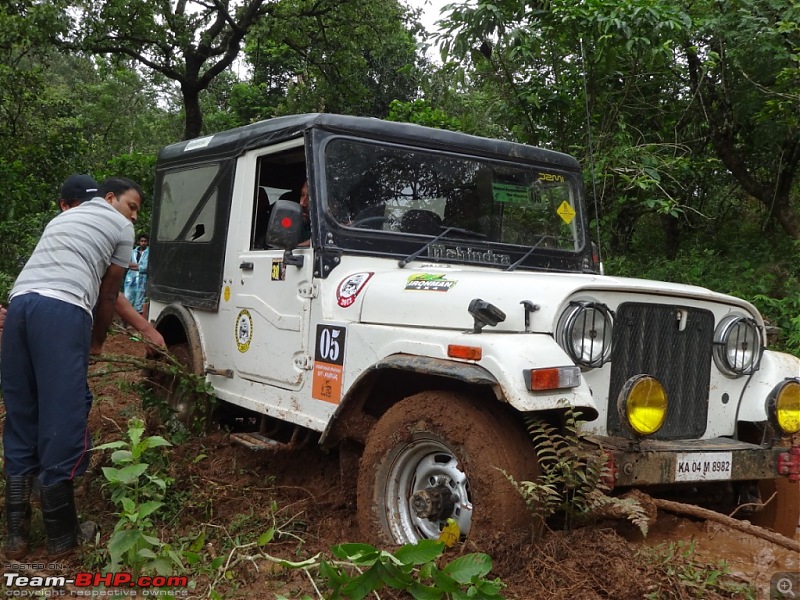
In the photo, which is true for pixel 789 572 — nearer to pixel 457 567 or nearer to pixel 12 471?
pixel 457 567

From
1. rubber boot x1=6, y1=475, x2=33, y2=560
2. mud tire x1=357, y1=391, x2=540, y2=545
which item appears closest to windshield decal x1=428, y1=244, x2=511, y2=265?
mud tire x1=357, y1=391, x2=540, y2=545

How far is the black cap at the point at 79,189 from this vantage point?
13.9ft

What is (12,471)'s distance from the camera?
3.77 m

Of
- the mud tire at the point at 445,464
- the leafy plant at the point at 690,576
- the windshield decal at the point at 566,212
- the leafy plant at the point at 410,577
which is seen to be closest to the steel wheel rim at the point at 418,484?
the mud tire at the point at 445,464

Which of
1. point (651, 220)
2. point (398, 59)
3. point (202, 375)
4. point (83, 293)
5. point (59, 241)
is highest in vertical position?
point (398, 59)

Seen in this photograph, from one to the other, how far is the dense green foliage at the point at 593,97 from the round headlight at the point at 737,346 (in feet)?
4.68

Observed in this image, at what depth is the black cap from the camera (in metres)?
4.24

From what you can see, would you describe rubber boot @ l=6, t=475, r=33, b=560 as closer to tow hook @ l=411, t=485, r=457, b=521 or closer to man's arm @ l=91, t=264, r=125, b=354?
man's arm @ l=91, t=264, r=125, b=354

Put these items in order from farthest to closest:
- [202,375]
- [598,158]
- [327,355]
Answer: [598,158]
[202,375]
[327,355]

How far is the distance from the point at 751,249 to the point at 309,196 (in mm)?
7834

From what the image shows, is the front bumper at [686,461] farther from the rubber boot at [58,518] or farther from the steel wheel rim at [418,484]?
the rubber boot at [58,518]

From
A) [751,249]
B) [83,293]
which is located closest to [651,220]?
[751,249]

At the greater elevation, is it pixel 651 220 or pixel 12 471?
pixel 651 220
